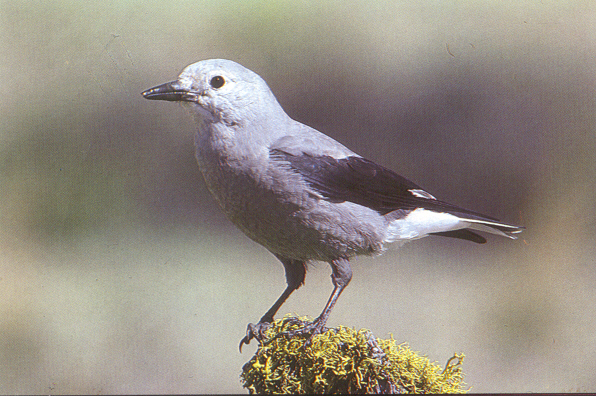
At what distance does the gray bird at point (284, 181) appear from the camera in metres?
1.76

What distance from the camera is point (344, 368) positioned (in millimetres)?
1708

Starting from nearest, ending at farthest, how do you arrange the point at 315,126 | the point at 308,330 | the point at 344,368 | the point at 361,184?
the point at 344,368
the point at 308,330
the point at 361,184
the point at 315,126

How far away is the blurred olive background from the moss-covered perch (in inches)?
27.5

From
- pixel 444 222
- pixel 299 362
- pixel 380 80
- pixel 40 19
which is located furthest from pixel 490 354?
pixel 40 19

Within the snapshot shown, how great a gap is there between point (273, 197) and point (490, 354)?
1753 millimetres

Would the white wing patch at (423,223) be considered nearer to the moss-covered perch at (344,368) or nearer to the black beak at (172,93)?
the moss-covered perch at (344,368)

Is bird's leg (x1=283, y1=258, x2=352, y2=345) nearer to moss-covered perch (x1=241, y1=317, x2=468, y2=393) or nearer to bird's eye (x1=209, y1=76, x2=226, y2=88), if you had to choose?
moss-covered perch (x1=241, y1=317, x2=468, y2=393)

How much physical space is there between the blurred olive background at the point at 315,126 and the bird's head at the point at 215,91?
72 centimetres

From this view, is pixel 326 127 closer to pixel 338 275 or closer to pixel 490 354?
pixel 338 275

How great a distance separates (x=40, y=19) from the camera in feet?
8.08

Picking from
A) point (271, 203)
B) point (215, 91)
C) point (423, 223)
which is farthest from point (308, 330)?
point (215, 91)

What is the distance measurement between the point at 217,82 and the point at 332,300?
3.04ft

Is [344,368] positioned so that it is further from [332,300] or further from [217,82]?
[217,82]

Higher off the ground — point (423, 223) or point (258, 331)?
point (423, 223)
